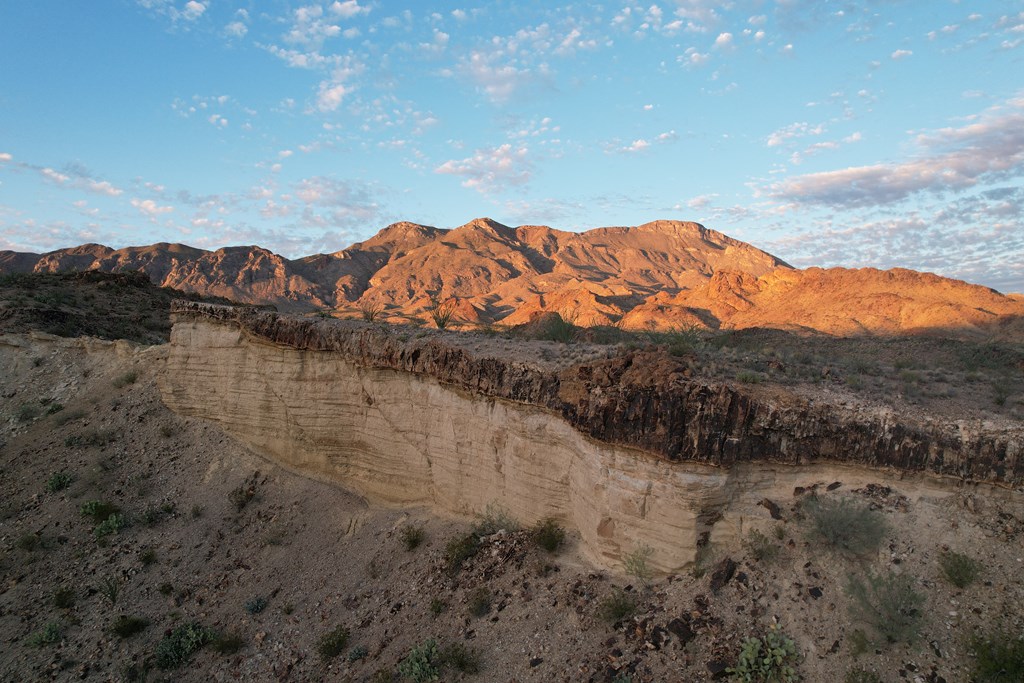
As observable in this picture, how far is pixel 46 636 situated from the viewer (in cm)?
859

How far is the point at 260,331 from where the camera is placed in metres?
11.4

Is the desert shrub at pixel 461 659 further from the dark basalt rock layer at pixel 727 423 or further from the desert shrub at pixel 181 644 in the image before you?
the desert shrub at pixel 181 644

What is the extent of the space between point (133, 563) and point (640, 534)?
29.1 feet

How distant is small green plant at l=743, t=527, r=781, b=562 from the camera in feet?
21.0

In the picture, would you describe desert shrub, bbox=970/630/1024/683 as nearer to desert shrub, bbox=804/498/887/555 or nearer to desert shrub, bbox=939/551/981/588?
desert shrub, bbox=939/551/981/588

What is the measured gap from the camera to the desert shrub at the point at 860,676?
5.21 metres

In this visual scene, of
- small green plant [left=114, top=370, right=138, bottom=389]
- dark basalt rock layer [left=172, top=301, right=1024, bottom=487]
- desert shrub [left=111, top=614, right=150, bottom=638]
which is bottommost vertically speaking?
desert shrub [left=111, top=614, right=150, bottom=638]

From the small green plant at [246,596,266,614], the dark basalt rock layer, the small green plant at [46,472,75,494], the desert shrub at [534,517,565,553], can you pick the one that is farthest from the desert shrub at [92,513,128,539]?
the desert shrub at [534,517,565,553]

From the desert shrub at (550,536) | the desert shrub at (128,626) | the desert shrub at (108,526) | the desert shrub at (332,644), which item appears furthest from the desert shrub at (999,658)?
the desert shrub at (108,526)

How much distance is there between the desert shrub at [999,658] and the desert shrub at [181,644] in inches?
378

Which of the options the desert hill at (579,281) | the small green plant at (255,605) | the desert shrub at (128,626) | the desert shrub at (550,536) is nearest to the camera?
the desert shrub at (550,536)

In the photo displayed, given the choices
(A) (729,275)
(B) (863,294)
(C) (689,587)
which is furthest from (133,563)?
(A) (729,275)

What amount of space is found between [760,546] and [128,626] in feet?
30.5

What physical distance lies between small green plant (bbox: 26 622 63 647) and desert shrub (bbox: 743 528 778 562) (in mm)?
10207
